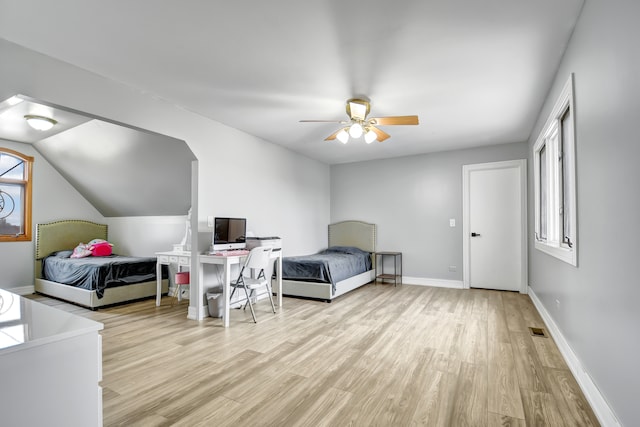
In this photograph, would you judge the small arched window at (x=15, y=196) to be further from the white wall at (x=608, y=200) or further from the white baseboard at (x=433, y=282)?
the white wall at (x=608, y=200)

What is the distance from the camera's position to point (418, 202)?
19.4ft

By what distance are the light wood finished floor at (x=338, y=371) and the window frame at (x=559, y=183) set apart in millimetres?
957

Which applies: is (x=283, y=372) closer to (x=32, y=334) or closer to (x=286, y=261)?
(x=32, y=334)

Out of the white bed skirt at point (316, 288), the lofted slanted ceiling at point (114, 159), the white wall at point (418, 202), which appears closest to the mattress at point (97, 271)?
the lofted slanted ceiling at point (114, 159)

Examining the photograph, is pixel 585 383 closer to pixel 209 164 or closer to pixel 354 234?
pixel 209 164

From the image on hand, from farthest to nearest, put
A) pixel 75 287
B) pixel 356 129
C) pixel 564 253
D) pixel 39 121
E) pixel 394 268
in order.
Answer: pixel 394 268, pixel 75 287, pixel 39 121, pixel 356 129, pixel 564 253

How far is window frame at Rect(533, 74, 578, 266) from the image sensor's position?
7.73 feet

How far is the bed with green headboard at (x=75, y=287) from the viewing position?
4.35 metres

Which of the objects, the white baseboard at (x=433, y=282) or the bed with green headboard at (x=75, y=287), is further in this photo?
the white baseboard at (x=433, y=282)

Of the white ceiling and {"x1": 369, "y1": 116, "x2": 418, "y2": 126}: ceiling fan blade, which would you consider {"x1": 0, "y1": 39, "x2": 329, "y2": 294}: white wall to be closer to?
the white ceiling

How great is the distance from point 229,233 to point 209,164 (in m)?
0.91

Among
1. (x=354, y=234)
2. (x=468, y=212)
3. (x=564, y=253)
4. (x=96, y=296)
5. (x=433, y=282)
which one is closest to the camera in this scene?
(x=564, y=253)

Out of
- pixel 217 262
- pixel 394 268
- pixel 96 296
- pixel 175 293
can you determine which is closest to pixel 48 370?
pixel 217 262

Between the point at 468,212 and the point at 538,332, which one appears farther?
the point at 468,212
